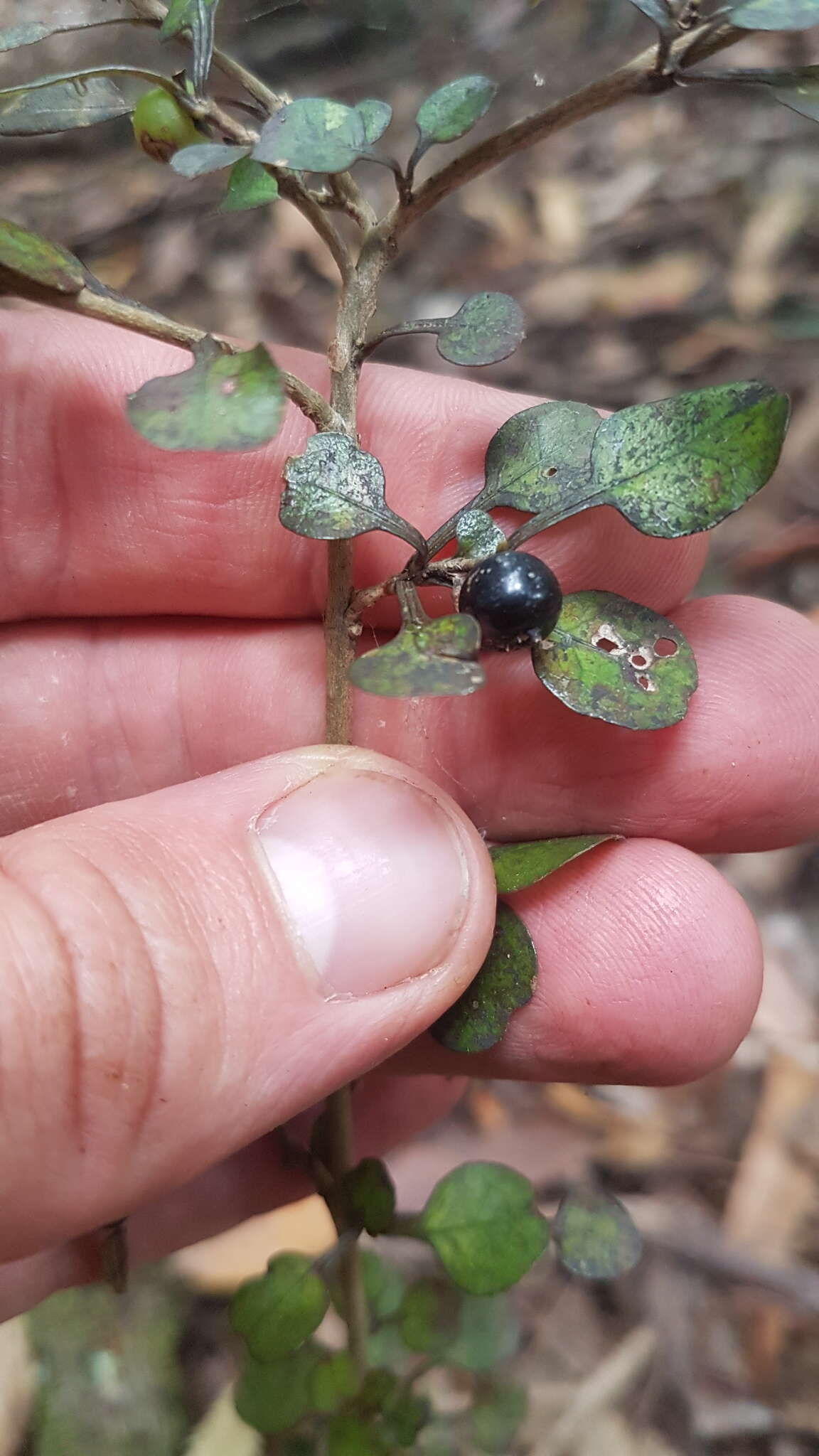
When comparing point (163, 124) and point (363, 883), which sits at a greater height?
point (163, 124)

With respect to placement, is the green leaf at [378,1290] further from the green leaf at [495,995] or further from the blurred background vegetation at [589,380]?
the green leaf at [495,995]

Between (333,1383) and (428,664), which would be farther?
(333,1383)

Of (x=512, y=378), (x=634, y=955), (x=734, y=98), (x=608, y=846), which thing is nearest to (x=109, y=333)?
(x=608, y=846)

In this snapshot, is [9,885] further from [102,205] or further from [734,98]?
[734,98]

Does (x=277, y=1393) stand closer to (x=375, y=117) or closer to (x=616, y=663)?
(x=616, y=663)

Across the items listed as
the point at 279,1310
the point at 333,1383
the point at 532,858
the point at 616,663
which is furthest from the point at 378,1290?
the point at 616,663

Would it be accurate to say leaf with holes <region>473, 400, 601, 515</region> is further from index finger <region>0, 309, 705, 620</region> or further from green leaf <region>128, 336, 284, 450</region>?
green leaf <region>128, 336, 284, 450</region>
